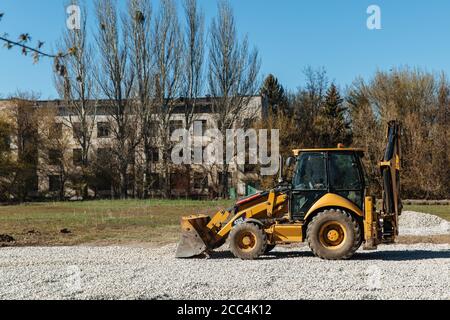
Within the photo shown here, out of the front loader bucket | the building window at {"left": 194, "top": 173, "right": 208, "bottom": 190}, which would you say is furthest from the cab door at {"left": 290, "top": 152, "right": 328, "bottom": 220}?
the building window at {"left": 194, "top": 173, "right": 208, "bottom": 190}

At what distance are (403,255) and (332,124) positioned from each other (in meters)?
33.9

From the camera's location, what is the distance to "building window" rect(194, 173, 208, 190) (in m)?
48.5

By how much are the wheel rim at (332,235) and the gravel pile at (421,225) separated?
22.8ft

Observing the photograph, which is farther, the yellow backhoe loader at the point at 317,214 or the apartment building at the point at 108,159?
the apartment building at the point at 108,159

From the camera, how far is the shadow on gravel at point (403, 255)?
12.0 metres

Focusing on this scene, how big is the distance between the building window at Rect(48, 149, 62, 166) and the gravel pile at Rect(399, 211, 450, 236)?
116 ft

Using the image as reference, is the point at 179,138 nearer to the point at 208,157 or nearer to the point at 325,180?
the point at 208,157

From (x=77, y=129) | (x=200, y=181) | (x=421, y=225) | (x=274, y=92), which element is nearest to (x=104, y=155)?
(x=77, y=129)

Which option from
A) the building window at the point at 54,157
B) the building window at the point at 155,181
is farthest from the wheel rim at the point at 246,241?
the building window at the point at 54,157

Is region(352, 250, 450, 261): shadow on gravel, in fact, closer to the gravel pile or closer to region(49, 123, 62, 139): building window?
the gravel pile

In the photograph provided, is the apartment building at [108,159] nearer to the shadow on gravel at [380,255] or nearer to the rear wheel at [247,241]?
the shadow on gravel at [380,255]

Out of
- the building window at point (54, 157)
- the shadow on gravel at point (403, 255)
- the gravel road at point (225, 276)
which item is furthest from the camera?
the building window at point (54, 157)

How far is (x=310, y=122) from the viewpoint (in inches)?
1825

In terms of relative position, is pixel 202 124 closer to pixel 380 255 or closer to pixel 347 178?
pixel 380 255
